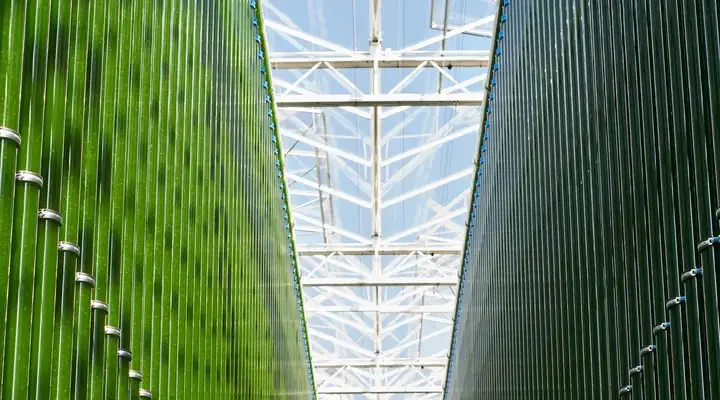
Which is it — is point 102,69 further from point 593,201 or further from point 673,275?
point 593,201

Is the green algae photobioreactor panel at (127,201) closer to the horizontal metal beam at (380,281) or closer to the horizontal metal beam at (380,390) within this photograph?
the horizontal metal beam at (380,281)

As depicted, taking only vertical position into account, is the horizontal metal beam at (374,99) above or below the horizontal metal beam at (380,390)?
above

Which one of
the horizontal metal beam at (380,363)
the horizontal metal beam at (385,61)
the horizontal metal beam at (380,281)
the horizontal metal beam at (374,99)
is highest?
the horizontal metal beam at (385,61)

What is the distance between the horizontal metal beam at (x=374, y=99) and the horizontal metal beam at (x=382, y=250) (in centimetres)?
1013

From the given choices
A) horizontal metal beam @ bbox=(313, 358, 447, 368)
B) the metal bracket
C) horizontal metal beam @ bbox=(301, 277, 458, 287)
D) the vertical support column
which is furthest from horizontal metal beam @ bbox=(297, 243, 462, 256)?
the metal bracket

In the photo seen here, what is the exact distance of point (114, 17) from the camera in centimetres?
587

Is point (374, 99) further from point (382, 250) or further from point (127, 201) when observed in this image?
point (127, 201)

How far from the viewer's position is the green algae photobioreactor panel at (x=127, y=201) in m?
4.48

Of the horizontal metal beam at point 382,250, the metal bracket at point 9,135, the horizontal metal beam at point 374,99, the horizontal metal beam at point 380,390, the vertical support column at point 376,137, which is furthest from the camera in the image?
the horizontal metal beam at point 380,390

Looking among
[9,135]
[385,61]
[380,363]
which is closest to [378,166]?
[385,61]

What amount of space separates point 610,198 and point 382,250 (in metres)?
28.5

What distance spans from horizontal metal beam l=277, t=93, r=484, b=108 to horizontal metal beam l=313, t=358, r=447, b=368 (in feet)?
64.8

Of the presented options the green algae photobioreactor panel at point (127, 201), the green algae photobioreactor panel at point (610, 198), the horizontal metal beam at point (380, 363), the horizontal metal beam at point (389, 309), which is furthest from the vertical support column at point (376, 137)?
the green algae photobioreactor panel at point (127, 201)

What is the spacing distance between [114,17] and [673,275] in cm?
319
